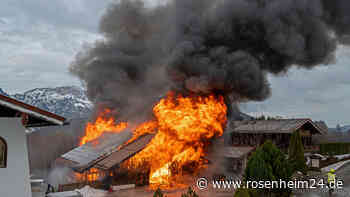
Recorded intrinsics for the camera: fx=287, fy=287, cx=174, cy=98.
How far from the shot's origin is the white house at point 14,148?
7844 millimetres

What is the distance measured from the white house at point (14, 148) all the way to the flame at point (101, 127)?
19.8 meters

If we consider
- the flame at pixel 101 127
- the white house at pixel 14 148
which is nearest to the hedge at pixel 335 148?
the flame at pixel 101 127

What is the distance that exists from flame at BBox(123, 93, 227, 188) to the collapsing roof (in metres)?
0.60

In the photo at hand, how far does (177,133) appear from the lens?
22.0 metres

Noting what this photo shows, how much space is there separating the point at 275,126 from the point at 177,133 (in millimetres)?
12097

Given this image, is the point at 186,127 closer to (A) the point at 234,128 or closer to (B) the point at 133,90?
(A) the point at 234,128

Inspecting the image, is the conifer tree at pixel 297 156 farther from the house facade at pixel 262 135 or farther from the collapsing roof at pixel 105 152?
the collapsing roof at pixel 105 152

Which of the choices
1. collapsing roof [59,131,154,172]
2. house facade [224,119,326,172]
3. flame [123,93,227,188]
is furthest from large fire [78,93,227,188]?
house facade [224,119,326,172]

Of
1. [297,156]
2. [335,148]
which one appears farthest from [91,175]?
[335,148]

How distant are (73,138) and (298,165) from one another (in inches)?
980

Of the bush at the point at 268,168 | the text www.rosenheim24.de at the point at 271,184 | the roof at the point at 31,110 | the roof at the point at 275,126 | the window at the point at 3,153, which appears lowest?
the text www.rosenheim24.de at the point at 271,184

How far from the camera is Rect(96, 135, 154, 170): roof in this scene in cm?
2100

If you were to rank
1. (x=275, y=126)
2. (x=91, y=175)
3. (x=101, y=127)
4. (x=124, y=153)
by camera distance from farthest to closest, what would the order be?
1. (x=101, y=127)
2. (x=275, y=126)
3. (x=91, y=175)
4. (x=124, y=153)

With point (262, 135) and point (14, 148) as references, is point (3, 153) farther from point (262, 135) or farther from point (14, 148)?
point (262, 135)
